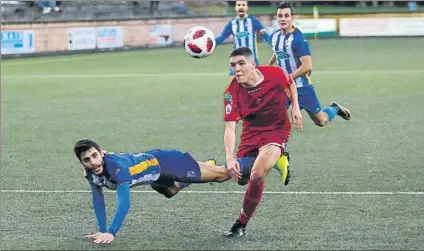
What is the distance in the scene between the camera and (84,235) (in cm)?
759

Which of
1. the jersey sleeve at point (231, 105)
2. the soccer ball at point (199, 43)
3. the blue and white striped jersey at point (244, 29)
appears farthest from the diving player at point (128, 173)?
the blue and white striped jersey at point (244, 29)

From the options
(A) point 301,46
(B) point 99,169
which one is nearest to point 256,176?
(B) point 99,169

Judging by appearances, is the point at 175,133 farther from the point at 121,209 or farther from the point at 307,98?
the point at 121,209

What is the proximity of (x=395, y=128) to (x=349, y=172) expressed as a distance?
3.82m

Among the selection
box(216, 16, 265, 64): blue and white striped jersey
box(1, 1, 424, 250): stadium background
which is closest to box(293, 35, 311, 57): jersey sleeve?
box(1, 1, 424, 250): stadium background

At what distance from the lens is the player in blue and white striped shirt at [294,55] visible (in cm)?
1162

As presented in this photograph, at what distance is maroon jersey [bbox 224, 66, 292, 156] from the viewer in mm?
7969

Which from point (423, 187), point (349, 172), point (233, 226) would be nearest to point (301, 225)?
point (233, 226)

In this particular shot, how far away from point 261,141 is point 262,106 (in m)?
0.30

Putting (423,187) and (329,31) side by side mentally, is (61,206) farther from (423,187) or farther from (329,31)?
(329,31)

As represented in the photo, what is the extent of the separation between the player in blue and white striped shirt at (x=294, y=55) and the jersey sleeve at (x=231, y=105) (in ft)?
12.1

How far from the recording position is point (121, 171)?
7.29 m

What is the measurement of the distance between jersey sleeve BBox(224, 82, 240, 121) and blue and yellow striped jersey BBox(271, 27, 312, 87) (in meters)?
3.90

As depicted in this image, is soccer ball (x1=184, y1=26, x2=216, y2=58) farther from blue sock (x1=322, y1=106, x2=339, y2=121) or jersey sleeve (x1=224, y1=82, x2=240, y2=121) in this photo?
jersey sleeve (x1=224, y1=82, x2=240, y2=121)
